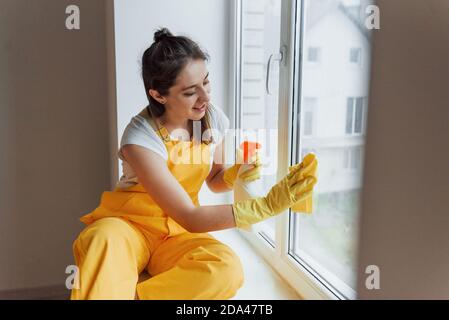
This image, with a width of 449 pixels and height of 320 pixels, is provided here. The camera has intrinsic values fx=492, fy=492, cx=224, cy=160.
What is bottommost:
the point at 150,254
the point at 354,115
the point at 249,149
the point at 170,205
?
the point at 150,254

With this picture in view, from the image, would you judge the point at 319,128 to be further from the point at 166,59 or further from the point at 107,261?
the point at 107,261

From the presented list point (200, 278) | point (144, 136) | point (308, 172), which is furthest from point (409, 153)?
point (144, 136)

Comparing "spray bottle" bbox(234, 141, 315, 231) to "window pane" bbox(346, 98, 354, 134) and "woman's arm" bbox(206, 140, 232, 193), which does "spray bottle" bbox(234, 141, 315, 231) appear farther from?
"window pane" bbox(346, 98, 354, 134)

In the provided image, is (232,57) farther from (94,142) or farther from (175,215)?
(175,215)

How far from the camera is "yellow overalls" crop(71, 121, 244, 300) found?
3.74 feet

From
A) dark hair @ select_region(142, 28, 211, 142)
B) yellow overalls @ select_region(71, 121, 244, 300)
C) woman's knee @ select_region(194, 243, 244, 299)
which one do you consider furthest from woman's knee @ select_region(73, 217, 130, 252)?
dark hair @ select_region(142, 28, 211, 142)

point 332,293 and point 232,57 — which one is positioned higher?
point 232,57

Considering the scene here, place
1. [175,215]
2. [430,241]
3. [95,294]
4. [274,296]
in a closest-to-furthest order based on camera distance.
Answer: [430,241] → [95,294] → [175,215] → [274,296]

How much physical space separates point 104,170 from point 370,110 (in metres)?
1.55

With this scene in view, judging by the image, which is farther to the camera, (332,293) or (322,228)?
(322,228)

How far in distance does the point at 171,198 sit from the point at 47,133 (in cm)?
116

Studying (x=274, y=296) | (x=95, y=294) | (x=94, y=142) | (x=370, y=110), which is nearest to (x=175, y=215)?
(x=95, y=294)

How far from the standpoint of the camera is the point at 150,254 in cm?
135

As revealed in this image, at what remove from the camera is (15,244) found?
87.4 inches
